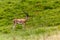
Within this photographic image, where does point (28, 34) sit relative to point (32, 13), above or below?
above

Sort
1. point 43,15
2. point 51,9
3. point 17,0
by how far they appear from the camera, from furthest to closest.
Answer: point 17,0
point 51,9
point 43,15

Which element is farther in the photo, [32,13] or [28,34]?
[32,13]

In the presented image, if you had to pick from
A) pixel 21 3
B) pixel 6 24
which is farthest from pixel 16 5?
pixel 6 24

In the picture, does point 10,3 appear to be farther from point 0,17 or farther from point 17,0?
point 0,17

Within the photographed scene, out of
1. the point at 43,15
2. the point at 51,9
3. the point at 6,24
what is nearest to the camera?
the point at 6,24

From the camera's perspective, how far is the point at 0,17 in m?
22.3

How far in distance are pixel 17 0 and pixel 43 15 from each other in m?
4.27

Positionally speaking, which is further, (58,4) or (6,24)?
(58,4)

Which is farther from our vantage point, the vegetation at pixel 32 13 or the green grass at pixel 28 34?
the vegetation at pixel 32 13

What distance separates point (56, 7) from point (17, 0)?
12.0 feet

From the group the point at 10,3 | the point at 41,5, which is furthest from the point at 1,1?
the point at 41,5

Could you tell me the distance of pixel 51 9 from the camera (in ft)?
78.1

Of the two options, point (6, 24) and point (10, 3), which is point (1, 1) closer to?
point (10, 3)

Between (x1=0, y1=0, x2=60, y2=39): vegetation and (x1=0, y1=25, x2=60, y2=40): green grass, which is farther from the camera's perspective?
(x1=0, y1=0, x2=60, y2=39): vegetation
